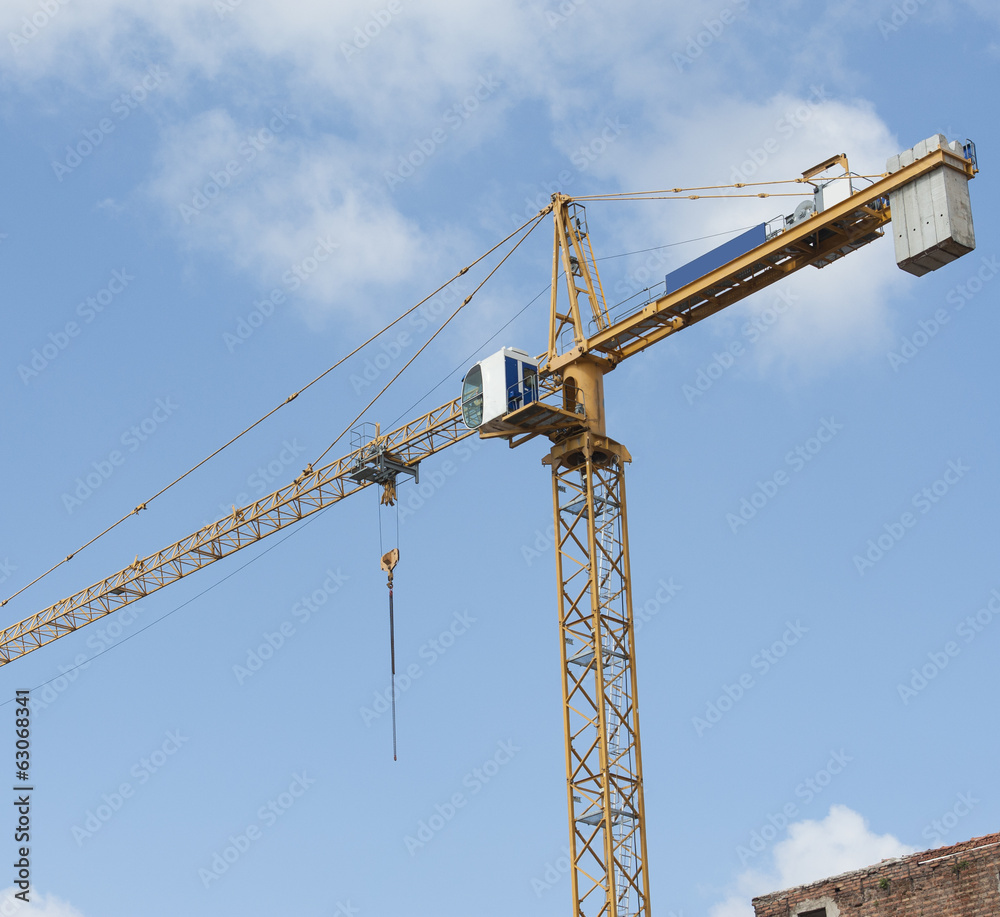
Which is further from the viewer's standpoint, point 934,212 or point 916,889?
point 934,212

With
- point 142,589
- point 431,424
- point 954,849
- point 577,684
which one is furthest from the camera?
point 142,589

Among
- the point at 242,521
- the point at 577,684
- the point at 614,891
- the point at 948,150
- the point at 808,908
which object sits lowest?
the point at 808,908

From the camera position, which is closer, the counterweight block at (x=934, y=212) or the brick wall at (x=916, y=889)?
the brick wall at (x=916, y=889)

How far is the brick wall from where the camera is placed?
29359mm

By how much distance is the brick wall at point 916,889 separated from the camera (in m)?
29.4

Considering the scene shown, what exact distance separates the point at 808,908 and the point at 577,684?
15.7 metres

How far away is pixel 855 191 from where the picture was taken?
42.9 meters

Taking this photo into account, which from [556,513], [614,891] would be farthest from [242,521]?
[614,891]

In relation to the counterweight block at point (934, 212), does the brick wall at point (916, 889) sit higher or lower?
lower

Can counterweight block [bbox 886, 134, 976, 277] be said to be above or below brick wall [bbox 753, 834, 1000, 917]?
above

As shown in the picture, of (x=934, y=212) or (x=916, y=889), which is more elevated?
(x=934, y=212)

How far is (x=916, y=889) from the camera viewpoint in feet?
99.0

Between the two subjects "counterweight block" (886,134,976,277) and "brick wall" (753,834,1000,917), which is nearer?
"brick wall" (753,834,1000,917)

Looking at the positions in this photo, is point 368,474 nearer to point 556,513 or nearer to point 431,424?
point 431,424
